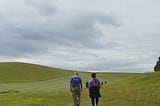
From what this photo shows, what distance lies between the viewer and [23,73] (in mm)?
130375

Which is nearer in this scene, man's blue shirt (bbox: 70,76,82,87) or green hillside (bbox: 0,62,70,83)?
man's blue shirt (bbox: 70,76,82,87)

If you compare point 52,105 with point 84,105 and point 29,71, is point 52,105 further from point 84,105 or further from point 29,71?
point 29,71

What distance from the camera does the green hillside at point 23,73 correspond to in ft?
398

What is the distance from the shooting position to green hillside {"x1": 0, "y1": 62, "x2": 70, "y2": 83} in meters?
121

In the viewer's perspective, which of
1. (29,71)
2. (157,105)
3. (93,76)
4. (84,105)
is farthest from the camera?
(29,71)

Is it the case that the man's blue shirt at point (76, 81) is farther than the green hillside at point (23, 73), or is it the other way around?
the green hillside at point (23, 73)

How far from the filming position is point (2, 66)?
→ 137125 mm

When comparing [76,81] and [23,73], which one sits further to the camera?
[23,73]

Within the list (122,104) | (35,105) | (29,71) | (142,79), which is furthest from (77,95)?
(29,71)

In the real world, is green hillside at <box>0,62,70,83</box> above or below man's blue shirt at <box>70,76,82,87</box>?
above

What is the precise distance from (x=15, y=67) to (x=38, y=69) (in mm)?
7656

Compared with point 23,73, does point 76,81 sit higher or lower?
lower

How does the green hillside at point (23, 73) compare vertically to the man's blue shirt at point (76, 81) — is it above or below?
above

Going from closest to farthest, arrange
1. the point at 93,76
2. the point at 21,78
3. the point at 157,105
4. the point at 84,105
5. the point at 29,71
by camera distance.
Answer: the point at 93,76, the point at 157,105, the point at 84,105, the point at 21,78, the point at 29,71
